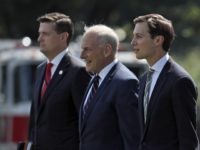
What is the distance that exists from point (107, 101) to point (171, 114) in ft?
2.87

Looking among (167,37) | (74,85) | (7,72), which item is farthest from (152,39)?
(7,72)

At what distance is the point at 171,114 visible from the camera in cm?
837

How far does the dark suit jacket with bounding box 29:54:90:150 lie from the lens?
995 cm

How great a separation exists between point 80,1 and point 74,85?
2131 centimetres

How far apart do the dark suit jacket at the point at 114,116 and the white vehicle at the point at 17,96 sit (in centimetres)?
1051

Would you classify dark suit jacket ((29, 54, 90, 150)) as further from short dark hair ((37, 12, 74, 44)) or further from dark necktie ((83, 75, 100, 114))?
dark necktie ((83, 75, 100, 114))

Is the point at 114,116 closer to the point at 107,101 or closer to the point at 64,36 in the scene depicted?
the point at 107,101

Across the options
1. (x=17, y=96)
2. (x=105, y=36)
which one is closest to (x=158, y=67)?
(x=105, y=36)

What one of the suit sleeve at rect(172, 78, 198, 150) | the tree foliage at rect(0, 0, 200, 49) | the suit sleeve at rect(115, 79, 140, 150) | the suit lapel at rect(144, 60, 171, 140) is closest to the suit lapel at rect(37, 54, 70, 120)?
the suit sleeve at rect(115, 79, 140, 150)

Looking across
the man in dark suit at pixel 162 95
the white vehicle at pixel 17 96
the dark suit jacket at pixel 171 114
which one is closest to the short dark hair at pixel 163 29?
the man in dark suit at pixel 162 95

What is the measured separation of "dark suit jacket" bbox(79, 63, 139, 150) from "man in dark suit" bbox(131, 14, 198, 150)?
0.30 m

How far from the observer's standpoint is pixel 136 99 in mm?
9000

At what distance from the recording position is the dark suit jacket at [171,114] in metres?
8.24

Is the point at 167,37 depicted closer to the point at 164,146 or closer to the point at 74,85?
the point at 164,146
